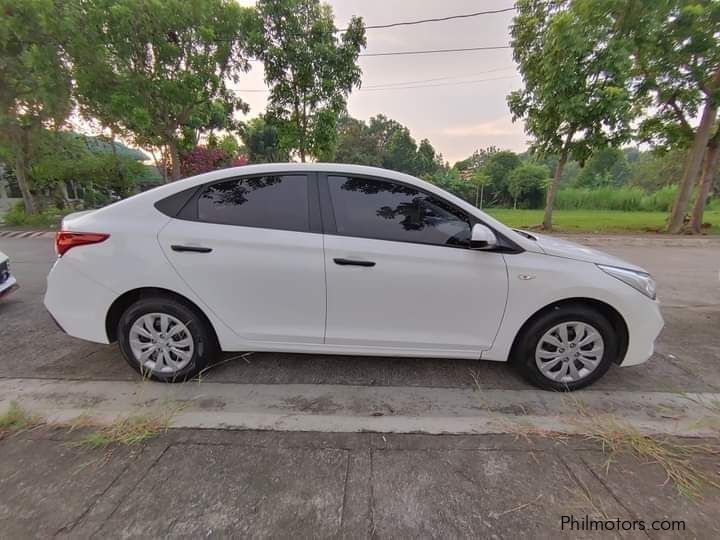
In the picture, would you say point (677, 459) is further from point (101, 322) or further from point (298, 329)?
point (101, 322)

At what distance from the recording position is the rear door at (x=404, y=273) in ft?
7.49

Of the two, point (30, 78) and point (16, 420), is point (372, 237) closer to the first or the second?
point (16, 420)

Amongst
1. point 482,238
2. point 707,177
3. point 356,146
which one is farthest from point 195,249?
point 356,146

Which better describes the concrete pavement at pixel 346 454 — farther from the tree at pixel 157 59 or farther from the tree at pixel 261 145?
the tree at pixel 261 145

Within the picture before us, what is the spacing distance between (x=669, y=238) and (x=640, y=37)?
226 inches

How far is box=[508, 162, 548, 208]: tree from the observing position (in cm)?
2664

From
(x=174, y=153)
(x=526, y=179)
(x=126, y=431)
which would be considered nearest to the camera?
(x=126, y=431)

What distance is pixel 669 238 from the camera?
33.2 ft

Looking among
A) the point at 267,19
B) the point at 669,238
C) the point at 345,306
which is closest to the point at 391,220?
the point at 345,306

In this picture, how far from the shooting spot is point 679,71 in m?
9.26

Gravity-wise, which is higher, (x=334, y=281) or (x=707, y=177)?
(x=707, y=177)

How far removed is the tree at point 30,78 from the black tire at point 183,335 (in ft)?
31.7

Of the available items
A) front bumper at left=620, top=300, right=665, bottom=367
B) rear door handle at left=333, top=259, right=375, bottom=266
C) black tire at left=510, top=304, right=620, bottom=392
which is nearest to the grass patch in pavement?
rear door handle at left=333, top=259, right=375, bottom=266

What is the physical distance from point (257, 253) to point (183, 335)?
34.9 inches
